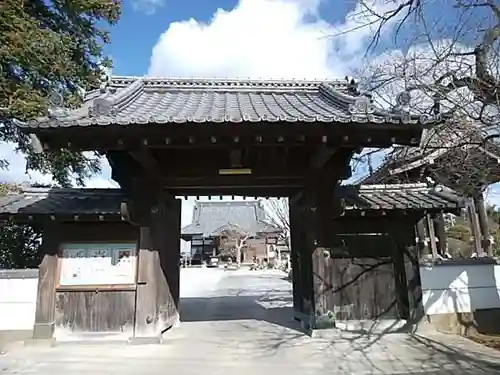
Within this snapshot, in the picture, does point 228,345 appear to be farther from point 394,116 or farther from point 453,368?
point 394,116

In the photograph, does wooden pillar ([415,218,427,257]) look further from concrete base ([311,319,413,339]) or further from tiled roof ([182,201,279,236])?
tiled roof ([182,201,279,236])

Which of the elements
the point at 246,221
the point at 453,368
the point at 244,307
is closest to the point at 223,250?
the point at 246,221

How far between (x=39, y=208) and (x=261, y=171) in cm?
353

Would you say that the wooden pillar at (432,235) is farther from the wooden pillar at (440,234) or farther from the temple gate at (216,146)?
the temple gate at (216,146)

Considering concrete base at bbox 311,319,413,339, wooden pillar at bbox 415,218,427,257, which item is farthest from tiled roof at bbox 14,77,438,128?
wooden pillar at bbox 415,218,427,257

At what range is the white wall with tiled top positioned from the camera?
19.6ft

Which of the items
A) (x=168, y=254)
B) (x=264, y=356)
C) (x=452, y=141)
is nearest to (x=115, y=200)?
(x=168, y=254)

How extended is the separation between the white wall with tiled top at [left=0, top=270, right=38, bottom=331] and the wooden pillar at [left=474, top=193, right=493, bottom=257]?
9689 mm

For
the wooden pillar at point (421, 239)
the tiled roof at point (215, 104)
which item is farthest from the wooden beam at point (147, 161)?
the wooden pillar at point (421, 239)

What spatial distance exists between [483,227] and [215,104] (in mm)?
7851

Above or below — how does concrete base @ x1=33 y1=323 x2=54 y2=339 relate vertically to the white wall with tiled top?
below

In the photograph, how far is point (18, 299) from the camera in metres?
6.06

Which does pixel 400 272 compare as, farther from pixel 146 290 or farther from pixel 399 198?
pixel 146 290

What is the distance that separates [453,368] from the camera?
4.45 meters
